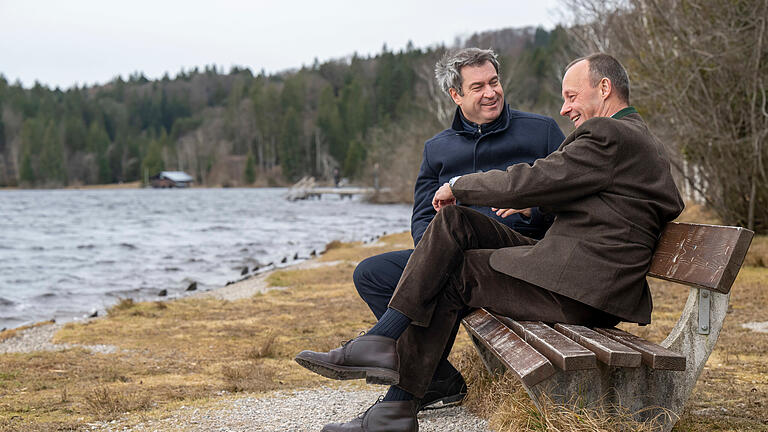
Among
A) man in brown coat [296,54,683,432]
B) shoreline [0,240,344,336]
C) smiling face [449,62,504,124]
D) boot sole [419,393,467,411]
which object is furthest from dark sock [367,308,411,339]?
shoreline [0,240,344,336]

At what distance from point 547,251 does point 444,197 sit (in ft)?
2.24

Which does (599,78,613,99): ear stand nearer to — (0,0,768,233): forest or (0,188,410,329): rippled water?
(0,0,768,233): forest

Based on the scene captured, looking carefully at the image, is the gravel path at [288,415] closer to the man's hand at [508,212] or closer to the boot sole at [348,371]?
the boot sole at [348,371]

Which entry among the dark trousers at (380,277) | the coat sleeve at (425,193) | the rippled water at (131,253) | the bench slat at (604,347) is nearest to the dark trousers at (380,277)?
the dark trousers at (380,277)

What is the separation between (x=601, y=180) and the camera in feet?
10.5

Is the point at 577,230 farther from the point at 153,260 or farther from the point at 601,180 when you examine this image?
the point at 153,260

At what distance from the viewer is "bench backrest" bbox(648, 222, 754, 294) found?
2969 millimetres

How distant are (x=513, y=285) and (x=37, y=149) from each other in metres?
120

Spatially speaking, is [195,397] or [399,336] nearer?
[399,336]

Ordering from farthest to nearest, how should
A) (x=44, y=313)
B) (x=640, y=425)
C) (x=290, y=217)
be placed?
1. (x=290, y=217)
2. (x=44, y=313)
3. (x=640, y=425)

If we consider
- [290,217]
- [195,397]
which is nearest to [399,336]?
[195,397]

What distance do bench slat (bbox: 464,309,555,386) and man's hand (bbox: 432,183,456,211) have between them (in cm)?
60

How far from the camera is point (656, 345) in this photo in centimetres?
312

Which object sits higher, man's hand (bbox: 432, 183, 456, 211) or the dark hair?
the dark hair
